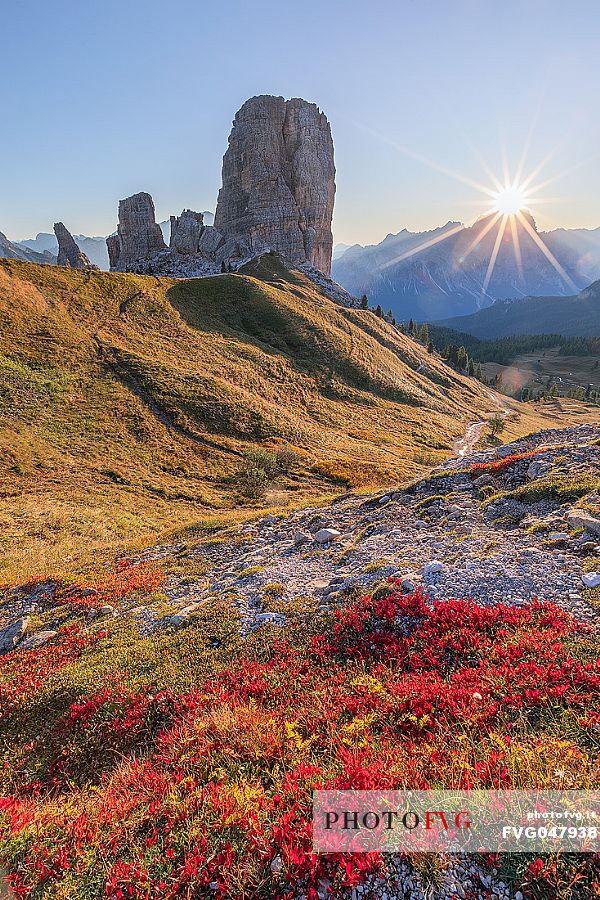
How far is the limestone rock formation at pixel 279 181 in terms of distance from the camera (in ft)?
456

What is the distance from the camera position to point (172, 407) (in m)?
47.6

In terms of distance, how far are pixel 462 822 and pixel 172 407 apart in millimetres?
47874

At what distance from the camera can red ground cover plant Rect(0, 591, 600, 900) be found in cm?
409

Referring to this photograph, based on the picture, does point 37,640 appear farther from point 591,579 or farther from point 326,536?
point 591,579

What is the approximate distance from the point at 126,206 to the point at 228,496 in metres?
150

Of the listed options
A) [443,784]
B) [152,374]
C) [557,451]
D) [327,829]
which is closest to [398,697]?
[443,784]

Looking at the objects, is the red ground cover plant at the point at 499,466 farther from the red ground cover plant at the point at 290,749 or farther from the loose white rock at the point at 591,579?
the red ground cover plant at the point at 290,749

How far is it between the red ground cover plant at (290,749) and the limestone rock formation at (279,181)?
148 metres

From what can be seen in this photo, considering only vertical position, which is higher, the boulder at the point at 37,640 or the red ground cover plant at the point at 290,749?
the red ground cover plant at the point at 290,749

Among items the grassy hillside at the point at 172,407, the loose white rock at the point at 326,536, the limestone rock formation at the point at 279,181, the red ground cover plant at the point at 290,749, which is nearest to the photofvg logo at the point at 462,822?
the red ground cover plant at the point at 290,749

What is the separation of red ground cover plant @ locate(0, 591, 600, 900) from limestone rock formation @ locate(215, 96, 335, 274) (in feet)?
485

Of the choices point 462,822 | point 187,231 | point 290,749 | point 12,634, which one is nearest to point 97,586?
point 12,634

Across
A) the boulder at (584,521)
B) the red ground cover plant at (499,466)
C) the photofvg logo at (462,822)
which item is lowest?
the red ground cover plant at (499,466)

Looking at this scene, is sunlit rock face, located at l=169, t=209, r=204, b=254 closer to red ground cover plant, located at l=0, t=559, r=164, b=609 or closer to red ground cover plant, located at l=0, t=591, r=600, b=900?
red ground cover plant, located at l=0, t=559, r=164, b=609
